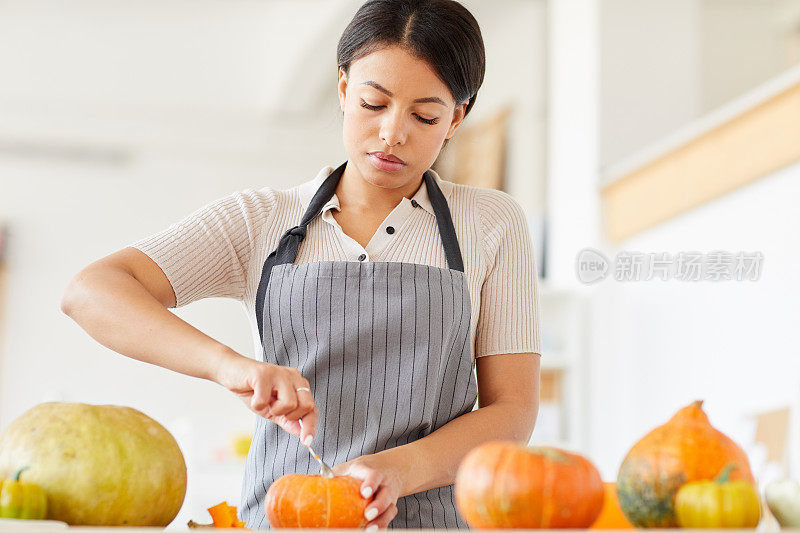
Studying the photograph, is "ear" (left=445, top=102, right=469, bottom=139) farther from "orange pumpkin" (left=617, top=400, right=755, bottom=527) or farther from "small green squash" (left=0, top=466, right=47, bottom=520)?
"small green squash" (left=0, top=466, right=47, bottom=520)

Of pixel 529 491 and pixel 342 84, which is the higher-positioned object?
pixel 342 84

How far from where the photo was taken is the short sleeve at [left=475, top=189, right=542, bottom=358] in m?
1.39

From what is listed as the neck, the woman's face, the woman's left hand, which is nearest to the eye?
the woman's face

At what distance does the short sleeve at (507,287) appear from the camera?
1.39 meters

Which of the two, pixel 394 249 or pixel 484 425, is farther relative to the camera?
pixel 394 249

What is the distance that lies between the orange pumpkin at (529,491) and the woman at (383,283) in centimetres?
37

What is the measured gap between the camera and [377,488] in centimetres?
99

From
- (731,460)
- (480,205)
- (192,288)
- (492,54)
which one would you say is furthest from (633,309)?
(731,460)

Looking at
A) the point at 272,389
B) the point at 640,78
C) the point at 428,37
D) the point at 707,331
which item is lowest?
the point at 272,389

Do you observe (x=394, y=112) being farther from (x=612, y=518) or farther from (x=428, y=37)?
(x=612, y=518)

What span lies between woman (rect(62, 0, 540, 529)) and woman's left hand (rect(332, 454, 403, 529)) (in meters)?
0.11

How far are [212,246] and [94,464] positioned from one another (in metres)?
0.52

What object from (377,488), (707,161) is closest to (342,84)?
(377,488)

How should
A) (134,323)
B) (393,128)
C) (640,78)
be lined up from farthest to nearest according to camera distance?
(640,78), (393,128), (134,323)
